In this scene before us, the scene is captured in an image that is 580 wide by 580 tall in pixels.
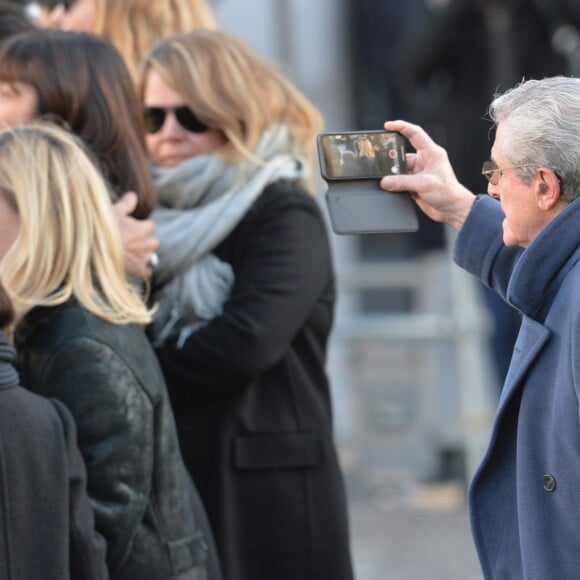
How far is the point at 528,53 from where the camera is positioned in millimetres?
6664

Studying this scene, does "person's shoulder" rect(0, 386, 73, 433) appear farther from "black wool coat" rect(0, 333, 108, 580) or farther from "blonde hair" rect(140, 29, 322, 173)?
"blonde hair" rect(140, 29, 322, 173)

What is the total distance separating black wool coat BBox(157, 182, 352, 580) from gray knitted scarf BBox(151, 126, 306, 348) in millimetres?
46

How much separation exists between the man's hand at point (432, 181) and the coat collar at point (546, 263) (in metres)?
0.41

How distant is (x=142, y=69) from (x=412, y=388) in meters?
3.18

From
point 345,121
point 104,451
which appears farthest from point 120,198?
point 345,121

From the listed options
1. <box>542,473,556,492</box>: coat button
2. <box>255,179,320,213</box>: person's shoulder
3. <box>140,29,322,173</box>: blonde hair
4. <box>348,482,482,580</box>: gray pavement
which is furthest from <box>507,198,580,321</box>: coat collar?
<box>348,482,482,580</box>: gray pavement

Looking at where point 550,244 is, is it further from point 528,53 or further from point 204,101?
point 528,53

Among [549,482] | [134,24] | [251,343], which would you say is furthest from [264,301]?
[134,24]

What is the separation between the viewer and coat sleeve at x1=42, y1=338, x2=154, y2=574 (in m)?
2.81

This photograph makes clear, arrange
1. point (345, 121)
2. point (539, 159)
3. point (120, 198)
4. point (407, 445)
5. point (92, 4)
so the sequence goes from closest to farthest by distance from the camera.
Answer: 1. point (539, 159)
2. point (120, 198)
3. point (92, 4)
4. point (407, 445)
5. point (345, 121)

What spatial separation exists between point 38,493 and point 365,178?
883 mm

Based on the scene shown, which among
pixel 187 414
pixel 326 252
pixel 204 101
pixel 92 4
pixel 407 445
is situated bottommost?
pixel 407 445

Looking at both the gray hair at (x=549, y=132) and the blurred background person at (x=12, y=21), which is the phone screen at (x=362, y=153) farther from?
the blurred background person at (x=12, y=21)

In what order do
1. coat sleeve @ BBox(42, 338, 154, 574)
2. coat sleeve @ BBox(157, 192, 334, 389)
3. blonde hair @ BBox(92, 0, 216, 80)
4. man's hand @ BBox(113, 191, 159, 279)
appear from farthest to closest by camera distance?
blonde hair @ BBox(92, 0, 216, 80) → coat sleeve @ BBox(157, 192, 334, 389) → man's hand @ BBox(113, 191, 159, 279) → coat sleeve @ BBox(42, 338, 154, 574)
